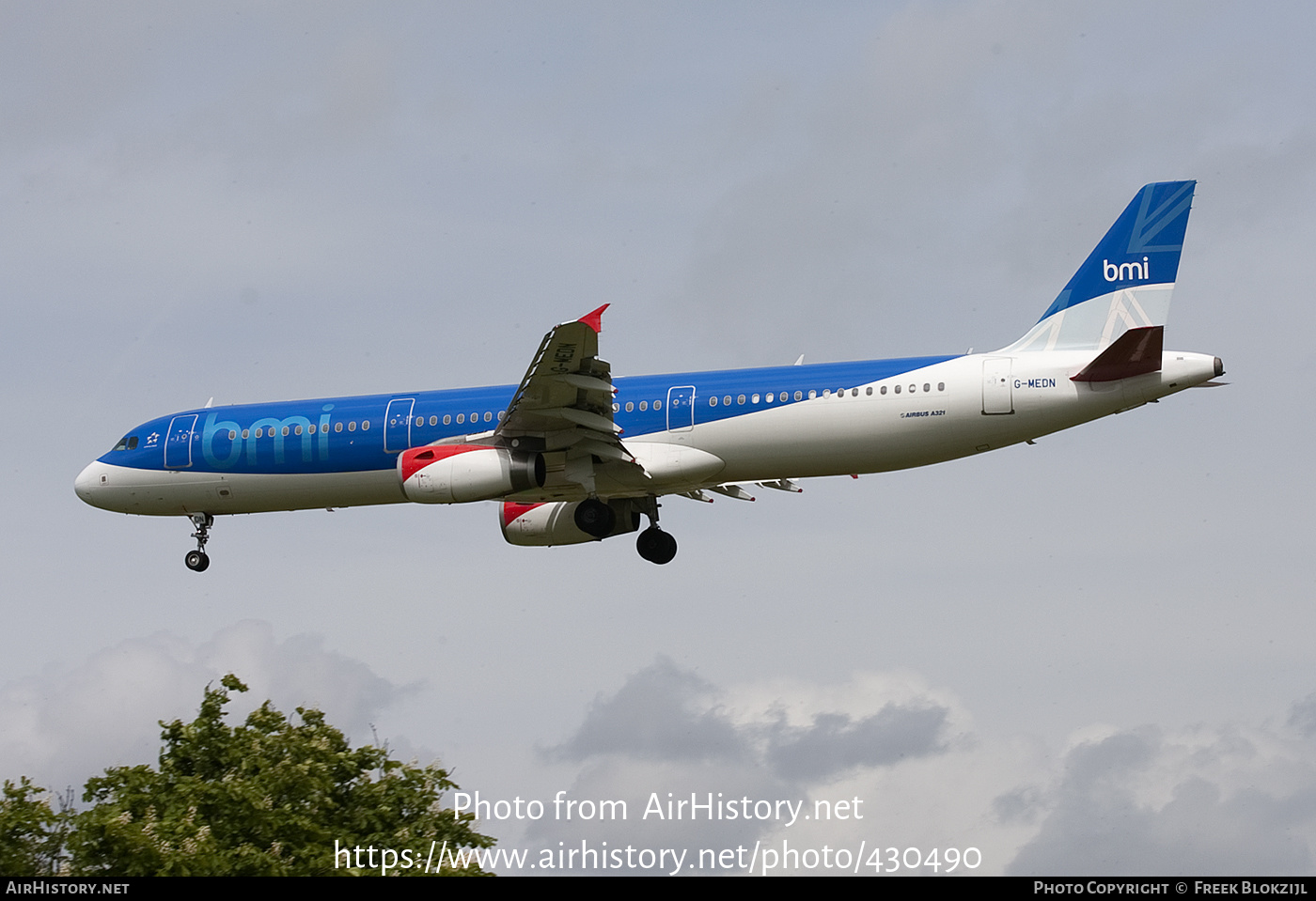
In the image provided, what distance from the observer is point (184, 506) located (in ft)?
125

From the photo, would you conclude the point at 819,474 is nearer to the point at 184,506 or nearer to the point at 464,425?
the point at 464,425

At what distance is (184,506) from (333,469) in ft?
14.8

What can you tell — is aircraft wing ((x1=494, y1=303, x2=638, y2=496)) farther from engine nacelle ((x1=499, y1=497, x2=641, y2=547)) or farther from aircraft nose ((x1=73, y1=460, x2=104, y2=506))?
aircraft nose ((x1=73, y1=460, x2=104, y2=506))

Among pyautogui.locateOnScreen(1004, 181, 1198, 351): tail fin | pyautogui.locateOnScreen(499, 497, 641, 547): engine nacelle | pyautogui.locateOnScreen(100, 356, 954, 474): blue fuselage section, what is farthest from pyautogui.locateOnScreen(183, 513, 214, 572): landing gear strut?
pyautogui.locateOnScreen(1004, 181, 1198, 351): tail fin

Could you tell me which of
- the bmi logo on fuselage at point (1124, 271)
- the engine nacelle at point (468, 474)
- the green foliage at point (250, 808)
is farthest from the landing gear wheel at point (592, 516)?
the bmi logo on fuselage at point (1124, 271)

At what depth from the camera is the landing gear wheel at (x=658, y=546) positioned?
38.3m

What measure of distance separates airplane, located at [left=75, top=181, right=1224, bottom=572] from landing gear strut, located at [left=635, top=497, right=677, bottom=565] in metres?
2.24

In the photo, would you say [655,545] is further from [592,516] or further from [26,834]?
[26,834]

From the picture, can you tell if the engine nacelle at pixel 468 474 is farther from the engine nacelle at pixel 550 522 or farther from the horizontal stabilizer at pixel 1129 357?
the horizontal stabilizer at pixel 1129 357

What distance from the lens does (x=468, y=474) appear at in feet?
108

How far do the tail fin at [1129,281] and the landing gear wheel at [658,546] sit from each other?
934 centimetres
